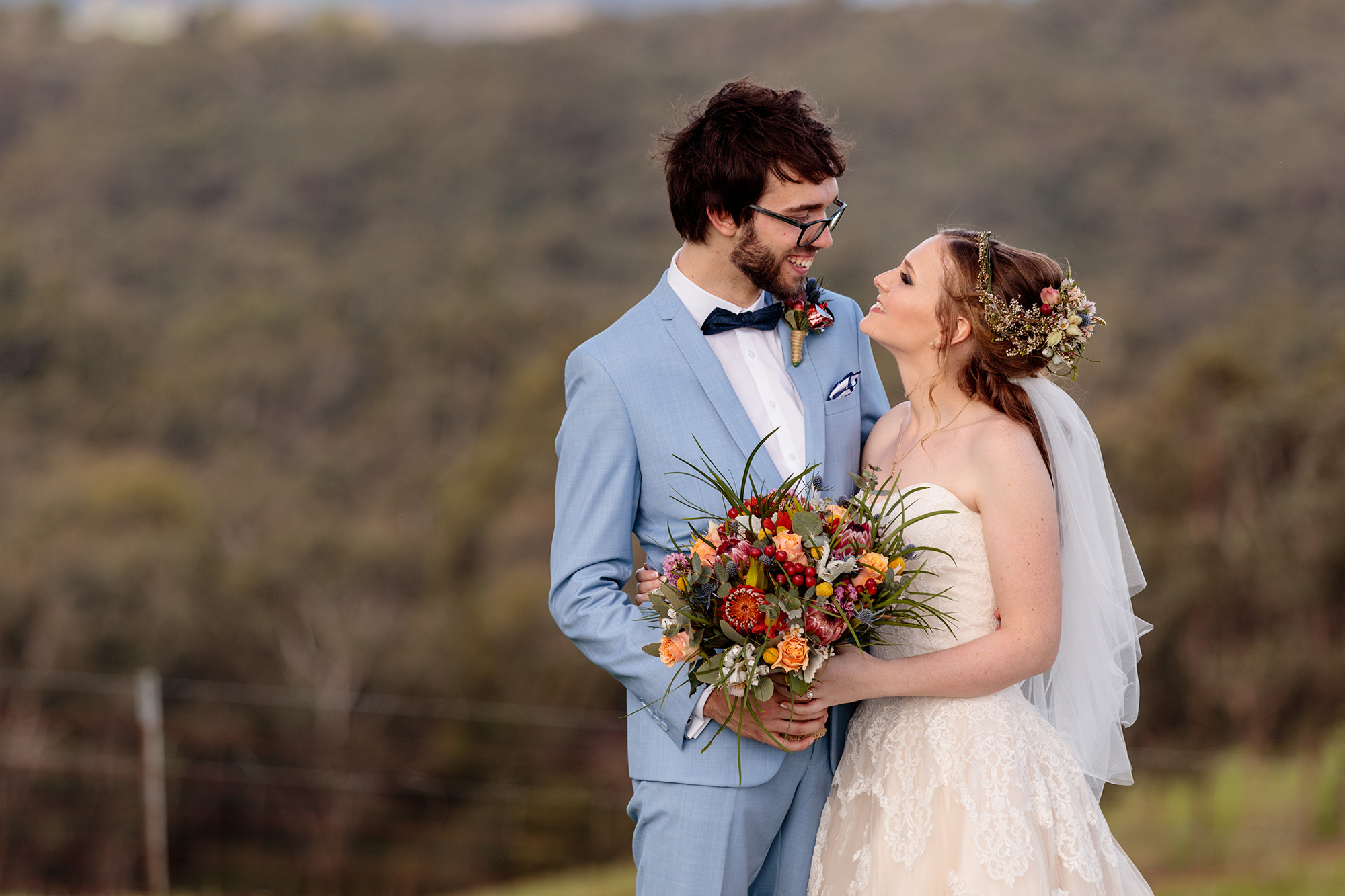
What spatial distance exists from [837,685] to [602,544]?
0.62m

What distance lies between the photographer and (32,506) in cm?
2941

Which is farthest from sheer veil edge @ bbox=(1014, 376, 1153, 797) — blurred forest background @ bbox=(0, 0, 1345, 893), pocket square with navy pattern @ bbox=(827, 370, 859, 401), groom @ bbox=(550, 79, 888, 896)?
blurred forest background @ bbox=(0, 0, 1345, 893)

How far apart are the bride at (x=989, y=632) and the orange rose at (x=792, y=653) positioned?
37cm

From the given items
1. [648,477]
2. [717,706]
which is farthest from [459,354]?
[717,706]

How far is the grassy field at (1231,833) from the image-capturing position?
8.36m

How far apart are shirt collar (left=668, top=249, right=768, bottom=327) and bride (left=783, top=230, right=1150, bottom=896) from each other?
376mm

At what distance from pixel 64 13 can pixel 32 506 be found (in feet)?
118

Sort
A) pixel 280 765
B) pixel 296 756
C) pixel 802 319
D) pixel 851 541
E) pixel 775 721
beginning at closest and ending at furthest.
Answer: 1. pixel 851 541
2. pixel 775 721
3. pixel 802 319
4. pixel 280 765
5. pixel 296 756

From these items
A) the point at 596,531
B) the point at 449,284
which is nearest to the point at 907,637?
the point at 596,531

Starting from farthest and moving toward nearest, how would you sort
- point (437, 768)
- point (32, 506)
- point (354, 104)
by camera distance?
point (354, 104) → point (32, 506) → point (437, 768)

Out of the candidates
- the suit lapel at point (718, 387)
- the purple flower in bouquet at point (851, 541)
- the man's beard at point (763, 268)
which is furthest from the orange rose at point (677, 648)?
the man's beard at point (763, 268)

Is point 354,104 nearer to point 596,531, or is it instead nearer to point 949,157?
point 949,157

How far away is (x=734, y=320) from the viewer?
3.09 metres

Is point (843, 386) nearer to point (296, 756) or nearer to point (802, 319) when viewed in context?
point (802, 319)
